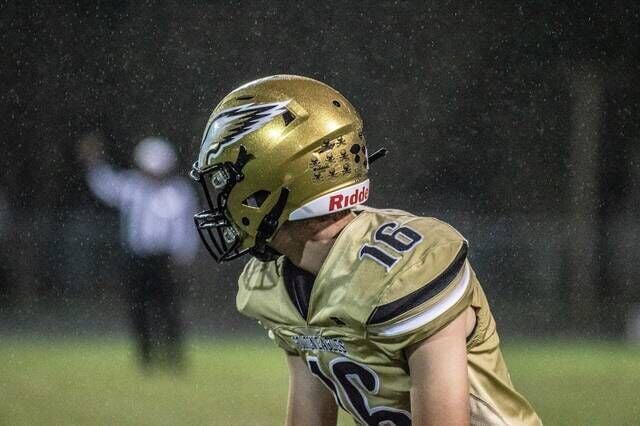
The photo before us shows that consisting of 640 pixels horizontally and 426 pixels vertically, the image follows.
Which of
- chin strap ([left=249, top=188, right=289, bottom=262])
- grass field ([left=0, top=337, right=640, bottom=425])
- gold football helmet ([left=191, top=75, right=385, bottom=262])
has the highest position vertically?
gold football helmet ([left=191, top=75, right=385, bottom=262])

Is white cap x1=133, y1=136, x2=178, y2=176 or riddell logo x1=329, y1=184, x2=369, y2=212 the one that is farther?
white cap x1=133, y1=136, x2=178, y2=176

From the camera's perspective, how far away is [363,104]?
2332 millimetres

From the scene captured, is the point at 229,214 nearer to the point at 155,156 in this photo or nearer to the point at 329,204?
the point at 329,204

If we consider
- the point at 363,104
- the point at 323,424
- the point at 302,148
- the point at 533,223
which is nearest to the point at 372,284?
the point at 302,148

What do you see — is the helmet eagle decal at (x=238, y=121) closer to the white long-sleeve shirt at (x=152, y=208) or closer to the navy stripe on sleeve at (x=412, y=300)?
the navy stripe on sleeve at (x=412, y=300)

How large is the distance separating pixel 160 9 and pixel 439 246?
5.01ft

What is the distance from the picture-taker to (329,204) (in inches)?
44.0

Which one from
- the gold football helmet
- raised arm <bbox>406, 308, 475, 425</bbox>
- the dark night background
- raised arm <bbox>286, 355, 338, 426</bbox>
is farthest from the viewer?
the dark night background

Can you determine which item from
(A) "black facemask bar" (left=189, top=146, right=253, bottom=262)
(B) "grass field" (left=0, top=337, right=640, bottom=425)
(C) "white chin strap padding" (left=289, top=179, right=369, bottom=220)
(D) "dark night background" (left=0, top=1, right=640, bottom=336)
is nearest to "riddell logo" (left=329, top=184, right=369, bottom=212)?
(C) "white chin strap padding" (left=289, top=179, right=369, bottom=220)

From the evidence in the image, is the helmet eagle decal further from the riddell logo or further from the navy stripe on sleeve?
the navy stripe on sleeve

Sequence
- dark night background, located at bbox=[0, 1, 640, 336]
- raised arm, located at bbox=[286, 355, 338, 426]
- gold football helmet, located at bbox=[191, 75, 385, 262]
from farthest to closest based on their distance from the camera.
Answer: dark night background, located at bbox=[0, 1, 640, 336]
raised arm, located at bbox=[286, 355, 338, 426]
gold football helmet, located at bbox=[191, 75, 385, 262]

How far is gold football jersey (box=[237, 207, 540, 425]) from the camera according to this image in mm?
994

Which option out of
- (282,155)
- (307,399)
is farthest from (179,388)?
(282,155)

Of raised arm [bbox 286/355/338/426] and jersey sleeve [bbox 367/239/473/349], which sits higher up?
jersey sleeve [bbox 367/239/473/349]
